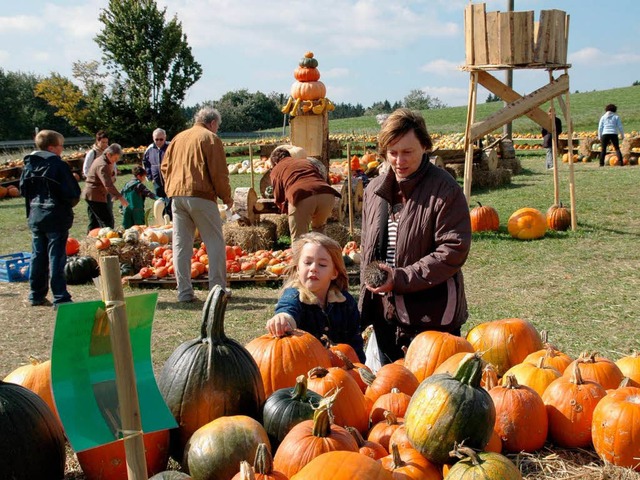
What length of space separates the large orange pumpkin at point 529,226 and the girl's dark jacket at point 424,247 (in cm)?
723

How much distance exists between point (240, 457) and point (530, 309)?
17.9 ft

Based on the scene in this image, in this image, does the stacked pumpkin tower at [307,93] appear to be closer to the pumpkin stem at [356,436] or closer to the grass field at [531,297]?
the grass field at [531,297]

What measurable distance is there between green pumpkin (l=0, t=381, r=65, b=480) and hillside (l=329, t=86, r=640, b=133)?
36299 mm

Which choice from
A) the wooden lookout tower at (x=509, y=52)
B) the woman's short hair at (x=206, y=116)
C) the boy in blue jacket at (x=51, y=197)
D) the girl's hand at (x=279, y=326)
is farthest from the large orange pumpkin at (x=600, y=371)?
the wooden lookout tower at (x=509, y=52)

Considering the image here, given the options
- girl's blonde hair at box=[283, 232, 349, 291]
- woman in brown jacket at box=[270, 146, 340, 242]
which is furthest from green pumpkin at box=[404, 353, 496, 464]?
woman in brown jacket at box=[270, 146, 340, 242]

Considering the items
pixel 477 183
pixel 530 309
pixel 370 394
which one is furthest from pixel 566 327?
pixel 477 183

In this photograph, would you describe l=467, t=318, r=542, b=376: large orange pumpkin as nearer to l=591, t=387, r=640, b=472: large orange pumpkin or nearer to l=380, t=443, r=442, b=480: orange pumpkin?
l=591, t=387, r=640, b=472: large orange pumpkin

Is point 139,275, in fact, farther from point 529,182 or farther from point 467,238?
point 529,182

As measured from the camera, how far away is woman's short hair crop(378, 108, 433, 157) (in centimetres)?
337

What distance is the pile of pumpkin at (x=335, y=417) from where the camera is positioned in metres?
2.03

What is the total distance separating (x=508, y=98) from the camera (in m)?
10.5

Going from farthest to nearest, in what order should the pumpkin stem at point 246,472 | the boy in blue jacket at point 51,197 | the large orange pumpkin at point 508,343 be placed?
the boy in blue jacket at point 51,197 → the large orange pumpkin at point 508,343 → the pumpkin stem at point 246,472

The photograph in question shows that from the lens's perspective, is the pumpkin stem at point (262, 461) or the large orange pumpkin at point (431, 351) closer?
the pumpkin stem at point (262, 461)

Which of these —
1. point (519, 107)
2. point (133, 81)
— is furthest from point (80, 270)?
point (133, 81)
